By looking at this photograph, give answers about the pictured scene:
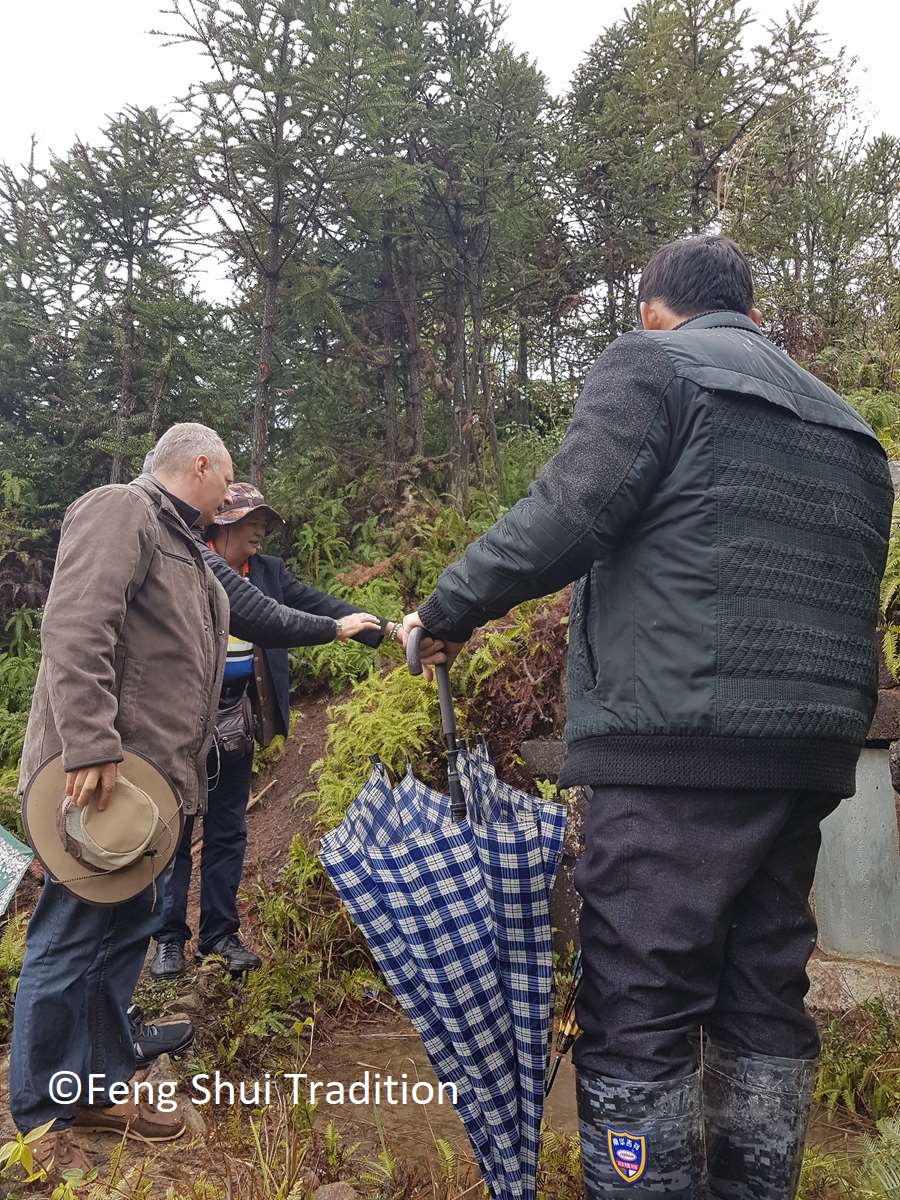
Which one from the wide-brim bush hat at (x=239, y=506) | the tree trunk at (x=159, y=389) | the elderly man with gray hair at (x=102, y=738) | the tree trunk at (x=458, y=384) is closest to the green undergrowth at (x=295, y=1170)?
the elderly man with gray hair at (x=102, y=738)

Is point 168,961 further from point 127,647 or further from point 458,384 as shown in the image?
point 458,384

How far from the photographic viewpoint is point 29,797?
10.1 feet

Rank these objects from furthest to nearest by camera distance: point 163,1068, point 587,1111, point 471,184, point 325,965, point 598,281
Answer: point 598,281
point 471,184
point 325,965
point 163,1068
point 587,1111

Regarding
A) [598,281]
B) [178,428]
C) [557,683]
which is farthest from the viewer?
[598,281]

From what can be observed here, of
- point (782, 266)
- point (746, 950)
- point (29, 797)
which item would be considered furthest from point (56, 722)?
point (782, 266)

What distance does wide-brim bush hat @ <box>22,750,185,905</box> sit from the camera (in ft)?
10.0

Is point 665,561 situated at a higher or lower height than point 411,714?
higher

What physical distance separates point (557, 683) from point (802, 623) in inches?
122

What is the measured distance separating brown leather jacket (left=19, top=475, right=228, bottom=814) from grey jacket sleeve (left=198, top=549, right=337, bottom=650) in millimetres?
863

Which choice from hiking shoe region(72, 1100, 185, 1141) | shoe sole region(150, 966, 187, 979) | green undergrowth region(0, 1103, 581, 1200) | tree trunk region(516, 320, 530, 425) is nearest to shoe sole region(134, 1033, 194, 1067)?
hiking shoe region(72, 1100, 185, 1141)

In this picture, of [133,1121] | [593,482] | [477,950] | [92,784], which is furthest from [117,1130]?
[593,482]

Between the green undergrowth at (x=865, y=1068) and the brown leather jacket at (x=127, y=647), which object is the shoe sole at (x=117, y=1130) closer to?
the brown leather jacket at (x=127, y=647)

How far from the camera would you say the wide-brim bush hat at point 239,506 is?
196 inches

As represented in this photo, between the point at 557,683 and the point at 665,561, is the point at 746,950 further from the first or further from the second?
the point at 557,683
